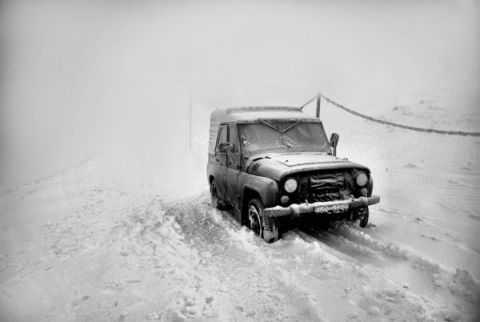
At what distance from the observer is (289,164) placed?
187 inches

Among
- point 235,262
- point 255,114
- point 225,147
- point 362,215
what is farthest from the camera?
point 255,114

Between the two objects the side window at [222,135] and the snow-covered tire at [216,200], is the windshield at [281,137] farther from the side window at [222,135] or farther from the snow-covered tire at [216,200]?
the snow-covered tire at [216,200]

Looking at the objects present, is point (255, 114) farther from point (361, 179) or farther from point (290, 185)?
point (361, 179)

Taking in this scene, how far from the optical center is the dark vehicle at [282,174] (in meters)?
4.55

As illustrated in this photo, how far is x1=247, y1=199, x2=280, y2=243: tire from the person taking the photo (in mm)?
4723

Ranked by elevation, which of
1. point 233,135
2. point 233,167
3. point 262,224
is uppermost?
point 233,135

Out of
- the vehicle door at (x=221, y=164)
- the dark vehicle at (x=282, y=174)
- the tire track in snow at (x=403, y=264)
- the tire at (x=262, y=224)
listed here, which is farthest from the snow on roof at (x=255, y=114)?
the tire track in snow at (x=403, y=264)

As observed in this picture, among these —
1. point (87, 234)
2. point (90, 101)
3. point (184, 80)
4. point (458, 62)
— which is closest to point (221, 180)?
point (87, 234)

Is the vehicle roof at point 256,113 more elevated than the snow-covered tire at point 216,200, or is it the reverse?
the vehicle roof at point 256,113

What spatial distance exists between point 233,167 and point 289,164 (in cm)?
147

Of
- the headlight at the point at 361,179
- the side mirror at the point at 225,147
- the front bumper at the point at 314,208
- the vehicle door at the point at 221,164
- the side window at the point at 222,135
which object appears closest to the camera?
the front bumper at the point at 314,208

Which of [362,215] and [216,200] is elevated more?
[362,215]

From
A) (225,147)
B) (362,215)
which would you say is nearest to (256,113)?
(225,147)

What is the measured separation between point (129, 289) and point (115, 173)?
9.43 meters
